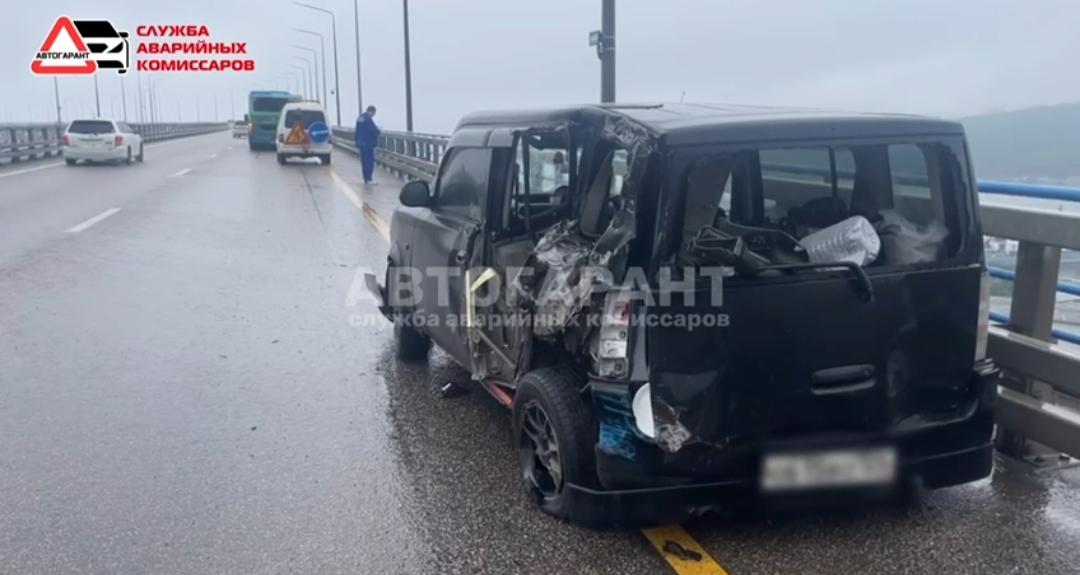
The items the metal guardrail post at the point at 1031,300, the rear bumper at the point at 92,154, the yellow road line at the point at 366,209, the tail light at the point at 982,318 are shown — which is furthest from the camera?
the rear bumper at the point at 92,154

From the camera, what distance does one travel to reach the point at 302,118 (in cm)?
3381

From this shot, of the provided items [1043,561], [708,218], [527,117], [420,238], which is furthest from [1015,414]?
[420,238]

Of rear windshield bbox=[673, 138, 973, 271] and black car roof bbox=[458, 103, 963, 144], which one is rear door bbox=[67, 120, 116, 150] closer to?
black car roof bbox=[458, 103, 963, 144]

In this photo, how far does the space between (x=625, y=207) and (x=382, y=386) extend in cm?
312

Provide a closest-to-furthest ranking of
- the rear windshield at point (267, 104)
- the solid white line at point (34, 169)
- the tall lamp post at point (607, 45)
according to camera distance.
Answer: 1. the tall lamp post at point (607, 45)
2. the solid white line at point (34, 169)
3. the rear windshield at point (267, 104)

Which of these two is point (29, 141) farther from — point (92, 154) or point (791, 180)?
point (791, 180)

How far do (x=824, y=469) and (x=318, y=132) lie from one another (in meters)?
31.6

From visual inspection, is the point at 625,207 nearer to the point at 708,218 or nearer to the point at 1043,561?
the point at 708,218

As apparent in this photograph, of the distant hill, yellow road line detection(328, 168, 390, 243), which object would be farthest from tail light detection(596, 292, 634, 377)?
yellow road line detection(328, 168, 390, 243)

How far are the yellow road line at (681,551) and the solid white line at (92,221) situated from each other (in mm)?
12853

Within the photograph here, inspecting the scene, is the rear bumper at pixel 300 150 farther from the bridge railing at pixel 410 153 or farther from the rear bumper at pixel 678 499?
the rear bumper at pixel 678 499

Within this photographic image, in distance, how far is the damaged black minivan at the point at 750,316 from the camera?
3.69m

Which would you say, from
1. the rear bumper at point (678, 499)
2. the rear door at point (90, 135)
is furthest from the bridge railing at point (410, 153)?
the rear bumper at point (678, 499)

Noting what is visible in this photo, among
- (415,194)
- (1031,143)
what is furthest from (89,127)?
(1031,143)
